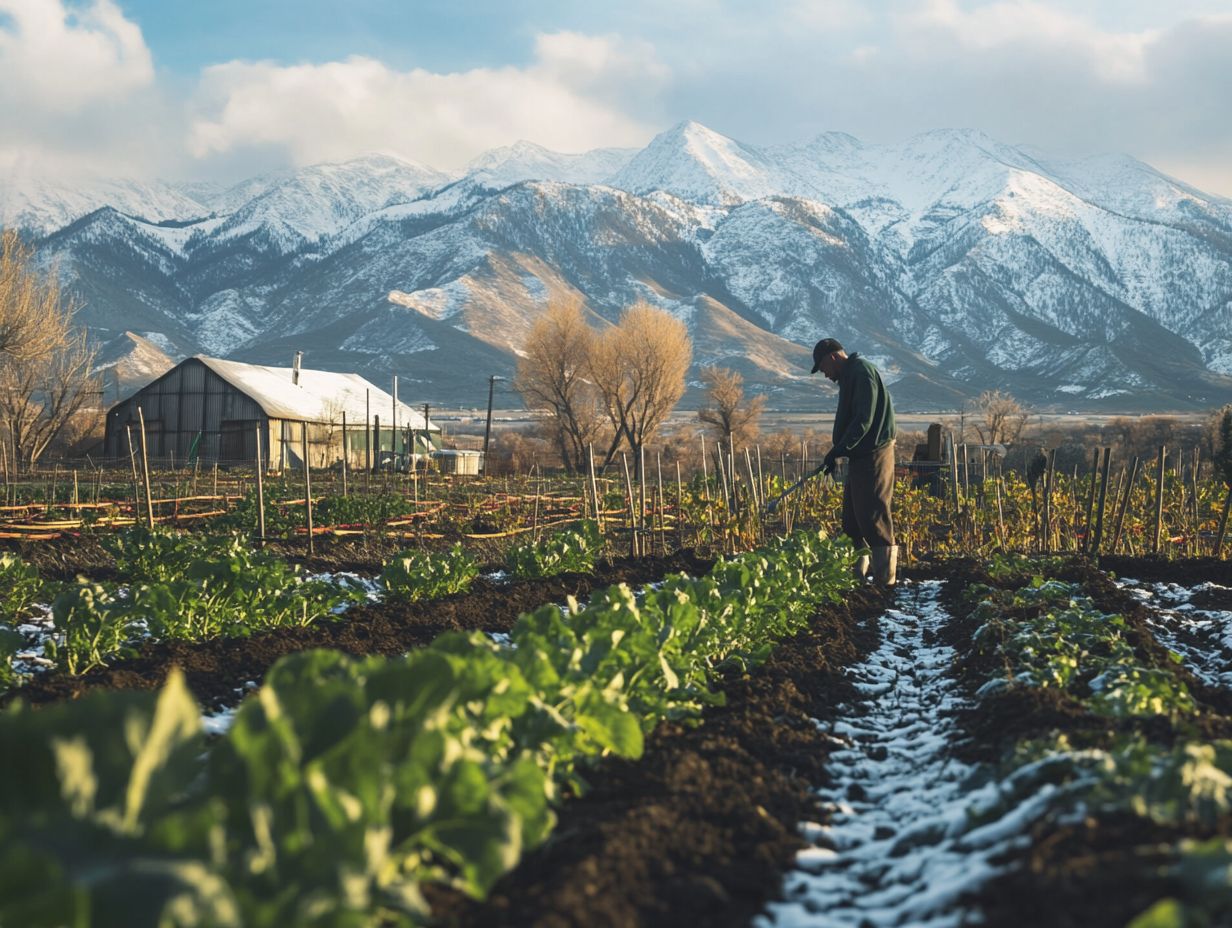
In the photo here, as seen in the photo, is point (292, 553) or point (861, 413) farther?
point (292, 553)

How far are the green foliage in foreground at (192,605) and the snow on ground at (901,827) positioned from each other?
4000 mm

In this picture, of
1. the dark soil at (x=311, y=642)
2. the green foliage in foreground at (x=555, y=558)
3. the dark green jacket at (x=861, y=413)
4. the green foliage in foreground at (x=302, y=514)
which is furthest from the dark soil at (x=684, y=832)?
the green foliage in foreground at (x=302, y=514)

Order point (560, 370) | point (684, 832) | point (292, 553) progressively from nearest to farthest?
point (684, 832) < point (292, 553) < point (560, 370)

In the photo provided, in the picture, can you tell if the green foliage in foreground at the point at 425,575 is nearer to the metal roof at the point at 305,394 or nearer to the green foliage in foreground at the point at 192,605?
the green foliage in foreground at the point at 192,605

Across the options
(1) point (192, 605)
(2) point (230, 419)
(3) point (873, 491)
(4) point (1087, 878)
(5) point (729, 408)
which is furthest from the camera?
(5) point (729, 408)

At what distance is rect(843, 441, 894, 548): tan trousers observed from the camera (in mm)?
10680

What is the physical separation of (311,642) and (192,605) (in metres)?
0.81

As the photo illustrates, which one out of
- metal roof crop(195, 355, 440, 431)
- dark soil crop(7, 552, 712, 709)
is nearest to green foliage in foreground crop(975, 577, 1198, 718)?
dark soil crop(7, 552, 712, 709)

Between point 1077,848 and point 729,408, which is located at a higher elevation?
point 729,408

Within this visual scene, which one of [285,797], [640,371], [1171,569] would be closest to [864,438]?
[1171,569]

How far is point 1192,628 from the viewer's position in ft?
27.9

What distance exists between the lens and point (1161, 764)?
334cm

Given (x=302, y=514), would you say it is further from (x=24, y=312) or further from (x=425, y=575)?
(x=24, y=312)

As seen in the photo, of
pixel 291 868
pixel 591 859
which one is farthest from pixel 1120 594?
pixel 291 868
